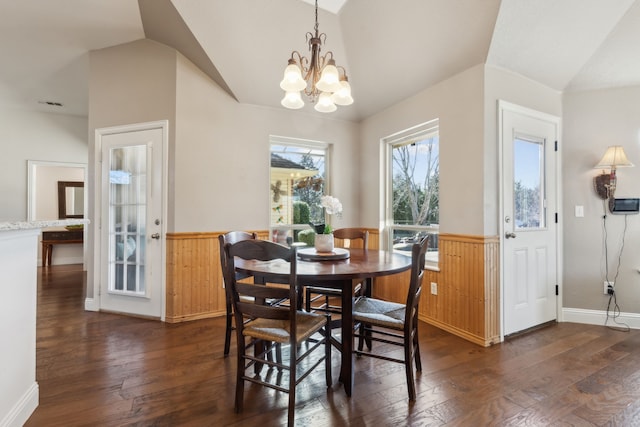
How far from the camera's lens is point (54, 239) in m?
5.90

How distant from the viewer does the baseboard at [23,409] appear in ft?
4.64

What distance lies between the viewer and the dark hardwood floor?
1598mm

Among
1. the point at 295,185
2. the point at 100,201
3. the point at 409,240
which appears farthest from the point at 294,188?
the point at 100,201

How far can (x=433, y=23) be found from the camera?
2.48 metres

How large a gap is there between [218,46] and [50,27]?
1652 millimetres

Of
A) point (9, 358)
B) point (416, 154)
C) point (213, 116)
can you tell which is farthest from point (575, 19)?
point (9, 358)

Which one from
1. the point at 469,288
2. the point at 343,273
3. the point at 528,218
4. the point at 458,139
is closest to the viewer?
the point at 343,273

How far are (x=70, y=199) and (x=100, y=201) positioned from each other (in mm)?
4282

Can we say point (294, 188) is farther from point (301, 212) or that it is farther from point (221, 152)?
point (221, 152)

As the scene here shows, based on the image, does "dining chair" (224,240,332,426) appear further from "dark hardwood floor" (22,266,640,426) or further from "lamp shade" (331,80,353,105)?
"lamp shade" (331,80,353,105)

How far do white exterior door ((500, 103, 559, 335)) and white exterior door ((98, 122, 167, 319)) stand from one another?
3.24 m

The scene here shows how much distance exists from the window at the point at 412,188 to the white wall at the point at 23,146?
5955mm

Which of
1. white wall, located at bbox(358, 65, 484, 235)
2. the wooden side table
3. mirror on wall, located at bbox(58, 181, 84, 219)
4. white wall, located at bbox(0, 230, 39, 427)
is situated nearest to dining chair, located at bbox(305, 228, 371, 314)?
white wall, located at bbox(358, 65, 484, 235)

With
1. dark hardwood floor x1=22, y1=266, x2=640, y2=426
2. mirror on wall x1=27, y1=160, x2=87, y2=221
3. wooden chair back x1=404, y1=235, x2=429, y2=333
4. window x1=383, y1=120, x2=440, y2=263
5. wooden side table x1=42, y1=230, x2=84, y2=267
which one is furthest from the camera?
mirror on wall x1=27, y1=160, x2=87, y2=221
